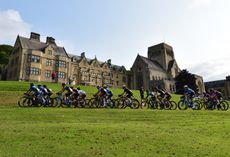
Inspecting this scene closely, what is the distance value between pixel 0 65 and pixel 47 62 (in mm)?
20485

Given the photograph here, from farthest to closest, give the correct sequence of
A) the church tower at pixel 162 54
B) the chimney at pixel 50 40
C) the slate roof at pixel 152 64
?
1. the church tower at pixel 162 54
2. the slate roof at pixel 152 64
3. the chimney at pixel 50 40

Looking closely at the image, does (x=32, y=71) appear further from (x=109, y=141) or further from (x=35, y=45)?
(x=109, y=141)

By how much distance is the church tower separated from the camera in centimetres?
10556

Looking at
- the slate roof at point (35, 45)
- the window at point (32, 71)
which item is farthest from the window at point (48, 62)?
the window at point (32, 71)

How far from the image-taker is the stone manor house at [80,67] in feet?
195

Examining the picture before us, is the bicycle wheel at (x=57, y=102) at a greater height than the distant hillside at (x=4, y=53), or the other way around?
the distant hillside at (x=4, y=53)

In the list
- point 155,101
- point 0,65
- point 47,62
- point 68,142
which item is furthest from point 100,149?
point 0,65

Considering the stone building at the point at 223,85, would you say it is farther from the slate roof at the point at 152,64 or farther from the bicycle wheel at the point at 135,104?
Result: the bicycle wheel at the point at 135,104

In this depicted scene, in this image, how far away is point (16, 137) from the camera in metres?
9.81

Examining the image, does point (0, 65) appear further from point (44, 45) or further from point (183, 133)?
point (183, 133)

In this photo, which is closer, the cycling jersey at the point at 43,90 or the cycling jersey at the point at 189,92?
the cycling jersey at the point at 43,90

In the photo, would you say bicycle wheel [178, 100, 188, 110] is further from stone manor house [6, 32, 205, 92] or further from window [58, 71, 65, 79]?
window [58, 71, 65, 79]

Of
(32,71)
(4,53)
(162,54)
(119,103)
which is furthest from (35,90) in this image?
(162,54)

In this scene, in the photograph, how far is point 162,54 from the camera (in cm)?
10644
